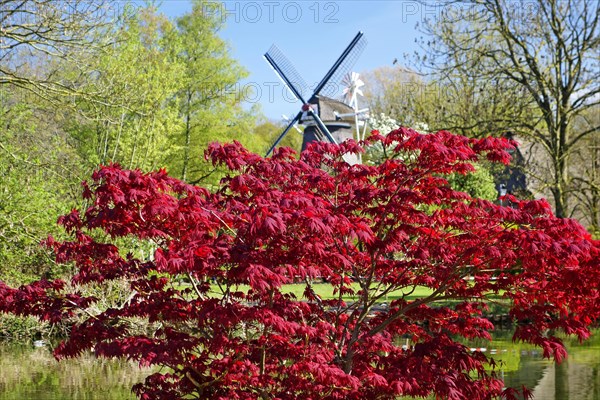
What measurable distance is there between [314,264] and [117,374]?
741cm

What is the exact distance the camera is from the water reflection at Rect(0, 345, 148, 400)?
34.2 ft

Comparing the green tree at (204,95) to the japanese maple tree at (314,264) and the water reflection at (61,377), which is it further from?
the japanese maple tree at (314,264)

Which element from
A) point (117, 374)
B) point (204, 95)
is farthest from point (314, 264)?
point (204, 95)

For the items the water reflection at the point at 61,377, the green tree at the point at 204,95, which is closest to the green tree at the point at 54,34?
the water reflection at the point at 61,377

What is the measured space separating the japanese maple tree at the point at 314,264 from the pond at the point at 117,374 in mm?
4356

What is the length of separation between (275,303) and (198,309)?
687mm

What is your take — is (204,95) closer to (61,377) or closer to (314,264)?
(61,377)

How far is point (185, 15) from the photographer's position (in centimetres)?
3181

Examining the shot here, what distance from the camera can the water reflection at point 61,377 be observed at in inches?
410

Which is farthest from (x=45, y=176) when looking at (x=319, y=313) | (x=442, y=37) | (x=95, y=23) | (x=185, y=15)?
(x=185, y=15)

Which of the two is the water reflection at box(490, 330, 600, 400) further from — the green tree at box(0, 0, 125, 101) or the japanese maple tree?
the green tree at box(0, 0, 125, 101)

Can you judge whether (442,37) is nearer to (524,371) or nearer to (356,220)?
(524,371)

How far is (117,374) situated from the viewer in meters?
12.1

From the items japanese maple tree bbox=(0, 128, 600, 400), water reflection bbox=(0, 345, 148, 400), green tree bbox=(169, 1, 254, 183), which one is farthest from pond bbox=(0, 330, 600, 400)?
green tree bbox=(169, 1, 254, 183)
